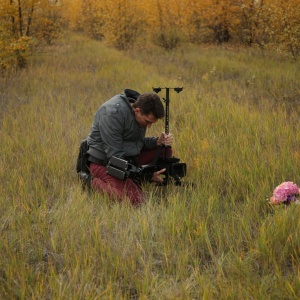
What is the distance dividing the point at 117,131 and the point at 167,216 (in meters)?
1.16

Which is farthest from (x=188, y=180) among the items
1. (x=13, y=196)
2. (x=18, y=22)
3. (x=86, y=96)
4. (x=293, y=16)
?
(x=18, y=22)

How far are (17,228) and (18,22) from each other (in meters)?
9.09

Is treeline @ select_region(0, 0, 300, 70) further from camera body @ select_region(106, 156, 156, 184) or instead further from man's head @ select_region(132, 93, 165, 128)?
camera body @ select_region(106, 156, 156, 184)

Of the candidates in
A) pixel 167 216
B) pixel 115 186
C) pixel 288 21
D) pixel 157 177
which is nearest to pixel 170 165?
pixel 157 177

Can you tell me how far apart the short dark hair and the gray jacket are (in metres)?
0.24

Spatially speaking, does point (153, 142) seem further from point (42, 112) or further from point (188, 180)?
point (42, 112)

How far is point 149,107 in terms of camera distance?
12.9 feet

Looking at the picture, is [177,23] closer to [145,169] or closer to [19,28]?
[19,28]

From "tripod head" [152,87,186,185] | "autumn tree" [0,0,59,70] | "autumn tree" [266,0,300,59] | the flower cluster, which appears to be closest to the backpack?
"tripod head" [152,87,186,185]

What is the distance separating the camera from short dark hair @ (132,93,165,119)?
154 inches

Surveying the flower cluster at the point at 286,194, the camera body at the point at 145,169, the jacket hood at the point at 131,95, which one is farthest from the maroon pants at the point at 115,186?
the flower cluster at the point at 286,194

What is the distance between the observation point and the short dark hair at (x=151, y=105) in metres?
3.90

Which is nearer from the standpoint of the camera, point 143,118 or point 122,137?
point 143,118

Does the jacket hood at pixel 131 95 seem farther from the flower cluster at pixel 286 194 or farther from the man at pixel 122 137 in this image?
the flower cluster at pixel 286 194
